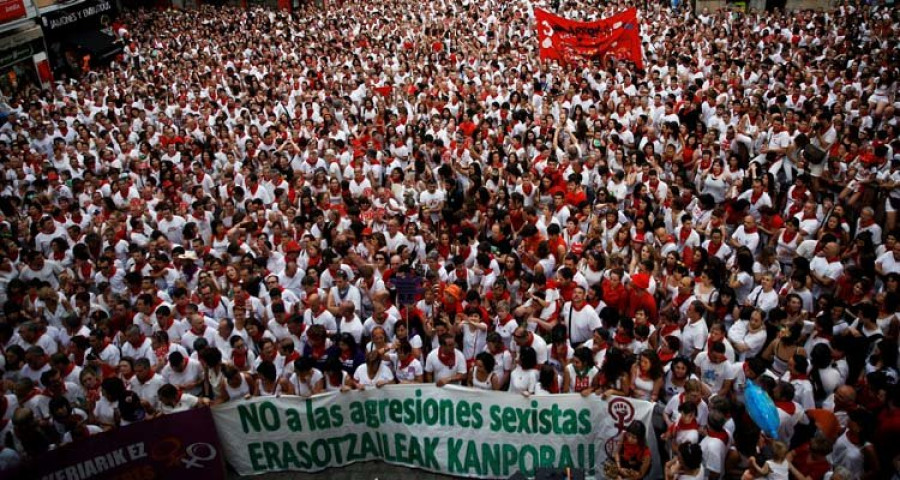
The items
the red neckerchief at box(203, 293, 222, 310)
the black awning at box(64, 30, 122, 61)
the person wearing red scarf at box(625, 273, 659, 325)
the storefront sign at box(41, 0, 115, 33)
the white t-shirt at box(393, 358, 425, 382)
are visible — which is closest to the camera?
the white t-shirt at box(393, 358, 425, 382)

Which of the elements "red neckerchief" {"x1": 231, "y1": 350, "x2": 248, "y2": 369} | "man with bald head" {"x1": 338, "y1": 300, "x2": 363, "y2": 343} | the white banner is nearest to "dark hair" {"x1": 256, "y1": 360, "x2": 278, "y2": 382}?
the white banner

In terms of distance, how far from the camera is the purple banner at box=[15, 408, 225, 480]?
5980 mm

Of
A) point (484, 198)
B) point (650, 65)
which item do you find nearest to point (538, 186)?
point (484, 198)

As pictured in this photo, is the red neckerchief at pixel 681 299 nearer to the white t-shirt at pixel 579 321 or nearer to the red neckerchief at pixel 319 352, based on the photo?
the white t-shirt at pixel 579 321

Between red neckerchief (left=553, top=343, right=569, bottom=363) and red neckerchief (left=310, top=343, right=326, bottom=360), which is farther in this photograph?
red neckerchief (left=310, top=343, right=326, bottom=360)

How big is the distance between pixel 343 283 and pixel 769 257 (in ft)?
15.9

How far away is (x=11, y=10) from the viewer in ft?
65.4

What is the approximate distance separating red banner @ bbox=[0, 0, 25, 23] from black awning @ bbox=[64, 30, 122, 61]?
207 centimetres

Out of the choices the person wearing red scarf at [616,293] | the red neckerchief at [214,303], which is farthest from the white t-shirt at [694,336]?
the red neckerchief at [214,303]

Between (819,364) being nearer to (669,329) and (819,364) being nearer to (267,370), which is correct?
(669,329)

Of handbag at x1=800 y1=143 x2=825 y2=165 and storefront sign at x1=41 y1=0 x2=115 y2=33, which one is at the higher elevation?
storefront sign at x1=41 y1=0 x2=115 y2=33

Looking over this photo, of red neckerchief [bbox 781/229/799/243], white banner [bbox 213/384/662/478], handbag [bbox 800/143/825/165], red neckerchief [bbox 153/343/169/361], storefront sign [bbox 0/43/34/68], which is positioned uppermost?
storefront sign [bbox 0/43/34/68]

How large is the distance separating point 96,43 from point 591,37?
1730 centimetres

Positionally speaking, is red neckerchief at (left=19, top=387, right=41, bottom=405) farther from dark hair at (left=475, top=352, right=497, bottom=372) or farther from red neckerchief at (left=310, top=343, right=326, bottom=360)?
dark hair at (left=475, top=352, right=497, bottom=372)
